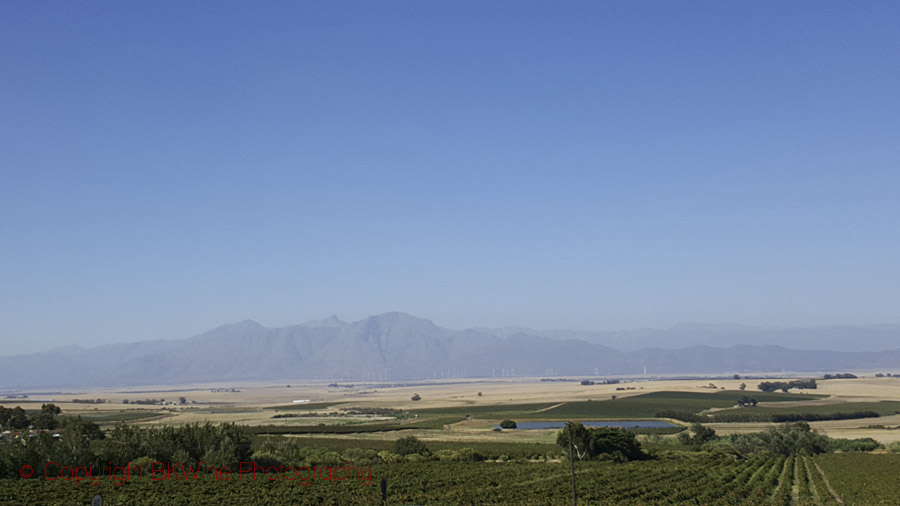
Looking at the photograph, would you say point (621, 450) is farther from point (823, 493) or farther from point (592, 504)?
point (592, 504)

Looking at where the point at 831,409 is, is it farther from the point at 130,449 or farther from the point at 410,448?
the point at 130,449

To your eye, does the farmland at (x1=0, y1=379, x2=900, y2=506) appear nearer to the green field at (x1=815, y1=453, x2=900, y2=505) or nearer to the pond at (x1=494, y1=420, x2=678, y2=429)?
the green field at (x1=815, y1=453, x2=900, y2=505)

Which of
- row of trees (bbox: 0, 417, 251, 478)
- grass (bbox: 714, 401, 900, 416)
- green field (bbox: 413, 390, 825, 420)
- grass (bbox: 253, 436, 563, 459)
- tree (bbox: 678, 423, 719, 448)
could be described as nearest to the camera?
row of trees (bbox: 0, 417, 251, 478)

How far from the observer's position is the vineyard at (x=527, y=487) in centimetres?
4900

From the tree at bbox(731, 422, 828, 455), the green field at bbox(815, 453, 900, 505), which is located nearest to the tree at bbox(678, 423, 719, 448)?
the tree at bbox(731, 422, 828, 455)

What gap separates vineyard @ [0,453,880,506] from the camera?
49000 millimetres

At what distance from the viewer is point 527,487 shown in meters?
56.4

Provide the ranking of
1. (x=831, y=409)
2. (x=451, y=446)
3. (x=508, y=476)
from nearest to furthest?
(x=508, y=476) < (x=451, y=446) < (x=831, y=409)

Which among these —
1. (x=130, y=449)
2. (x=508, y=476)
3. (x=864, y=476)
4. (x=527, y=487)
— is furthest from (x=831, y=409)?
(x=130, y=449)

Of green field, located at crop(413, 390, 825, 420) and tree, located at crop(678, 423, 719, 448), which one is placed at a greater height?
tree, located at crop(678, 423, 719, 448)

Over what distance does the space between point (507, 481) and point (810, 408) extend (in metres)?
134

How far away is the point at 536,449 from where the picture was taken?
296 feet

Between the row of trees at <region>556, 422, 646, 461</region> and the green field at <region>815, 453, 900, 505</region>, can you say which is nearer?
the green field at <region>815, 453, 900, 505</region>

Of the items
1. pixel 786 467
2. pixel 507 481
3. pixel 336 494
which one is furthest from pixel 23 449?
pixel 786 467
